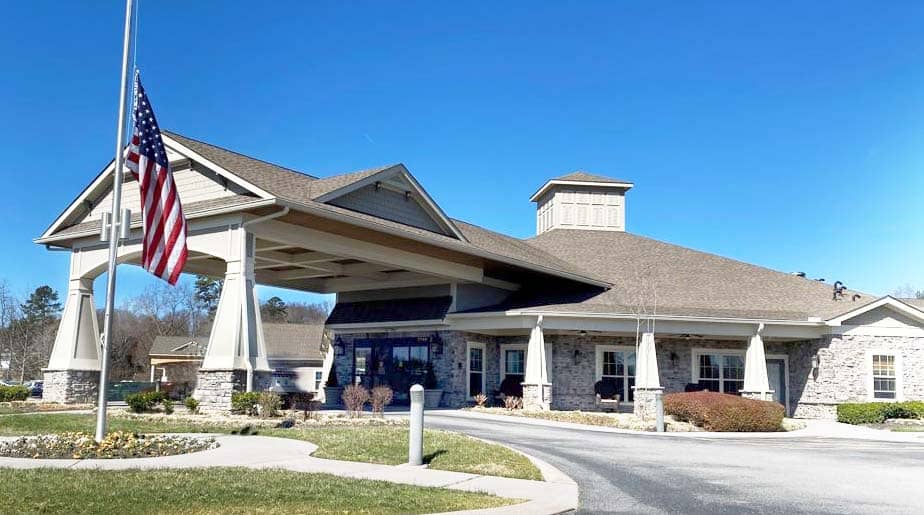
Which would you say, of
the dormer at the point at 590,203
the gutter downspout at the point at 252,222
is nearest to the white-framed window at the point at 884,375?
the dormer at the point at 590,203

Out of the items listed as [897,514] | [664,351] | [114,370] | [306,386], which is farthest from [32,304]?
[897,514]

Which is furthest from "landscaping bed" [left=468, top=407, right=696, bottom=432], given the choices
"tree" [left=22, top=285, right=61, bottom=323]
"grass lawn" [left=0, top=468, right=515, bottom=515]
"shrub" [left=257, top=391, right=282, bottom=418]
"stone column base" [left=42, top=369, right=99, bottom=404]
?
"tree" [left=22, top=285, right=61, bottom=323]

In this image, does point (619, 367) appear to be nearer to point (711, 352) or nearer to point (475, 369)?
point (711, 352)

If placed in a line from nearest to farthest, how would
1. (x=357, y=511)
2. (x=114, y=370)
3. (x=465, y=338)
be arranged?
(x=357, y=511), (x=465, y=338), (x=114, y=370)

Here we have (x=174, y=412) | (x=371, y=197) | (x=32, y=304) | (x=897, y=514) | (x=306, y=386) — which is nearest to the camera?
(x=897, y=514)

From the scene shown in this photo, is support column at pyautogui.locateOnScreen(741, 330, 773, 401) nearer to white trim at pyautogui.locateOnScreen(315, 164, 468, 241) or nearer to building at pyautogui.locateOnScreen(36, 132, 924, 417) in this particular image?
building at pyautogui.locateOnScreen(36, 132, 924, 417)

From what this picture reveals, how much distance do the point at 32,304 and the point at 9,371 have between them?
Result: 11759 mm

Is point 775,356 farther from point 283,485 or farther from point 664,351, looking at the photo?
point 283,485

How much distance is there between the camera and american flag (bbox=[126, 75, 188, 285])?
13.3 metres

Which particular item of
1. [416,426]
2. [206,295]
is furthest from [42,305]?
[416,426]

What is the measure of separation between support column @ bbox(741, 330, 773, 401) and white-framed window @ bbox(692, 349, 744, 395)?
4.87 feet

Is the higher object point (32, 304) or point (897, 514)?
point (32, 304)

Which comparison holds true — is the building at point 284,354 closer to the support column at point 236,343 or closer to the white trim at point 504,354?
the white trim at point 504,354

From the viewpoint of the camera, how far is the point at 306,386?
144ft
